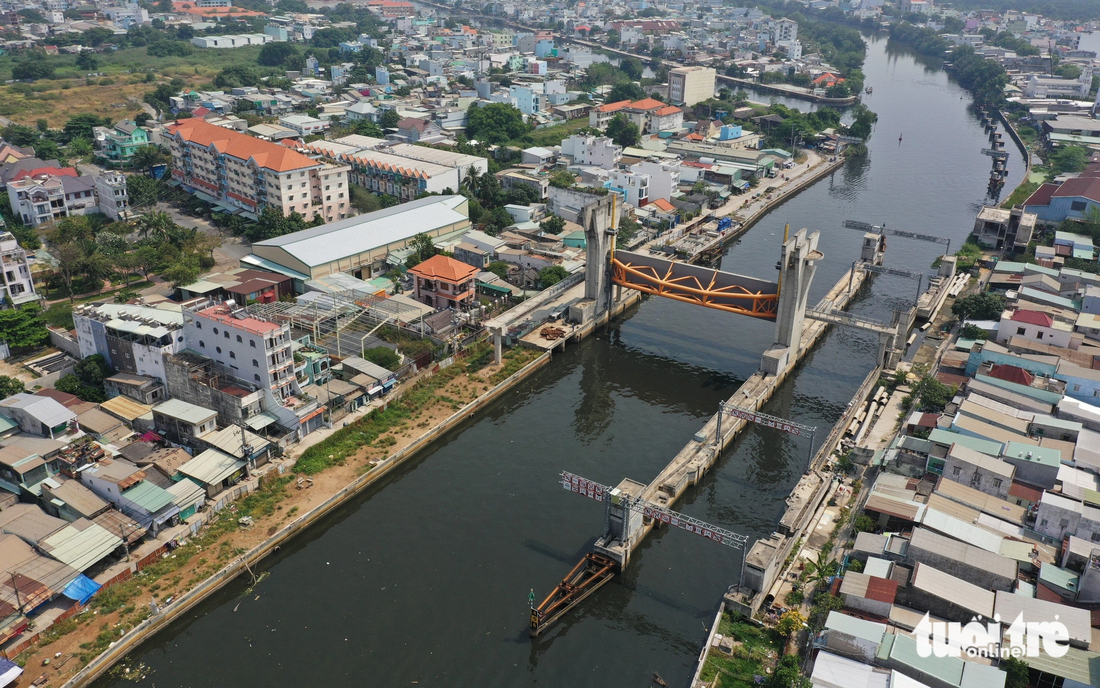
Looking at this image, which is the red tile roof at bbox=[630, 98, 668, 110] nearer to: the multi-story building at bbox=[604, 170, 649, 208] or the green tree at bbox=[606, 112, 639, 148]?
the green tree at bbox=[606, 112, 639, 148]

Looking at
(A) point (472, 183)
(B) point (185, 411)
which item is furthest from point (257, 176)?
(B) point (185, 411)

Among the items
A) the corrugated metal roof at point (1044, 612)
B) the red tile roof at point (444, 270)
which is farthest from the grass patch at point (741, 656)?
the red tile roof at point (444, 270)

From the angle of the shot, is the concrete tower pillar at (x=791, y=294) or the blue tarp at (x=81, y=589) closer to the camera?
the blue tarp at (x=81, y=589)

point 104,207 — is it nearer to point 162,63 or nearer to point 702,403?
point 702,403

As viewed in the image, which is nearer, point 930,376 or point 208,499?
point 208,499

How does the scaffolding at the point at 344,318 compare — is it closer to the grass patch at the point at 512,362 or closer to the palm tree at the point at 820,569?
the grass patch at the point at 512,362

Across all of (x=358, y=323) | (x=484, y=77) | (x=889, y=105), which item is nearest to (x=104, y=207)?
(x=358, y=323)

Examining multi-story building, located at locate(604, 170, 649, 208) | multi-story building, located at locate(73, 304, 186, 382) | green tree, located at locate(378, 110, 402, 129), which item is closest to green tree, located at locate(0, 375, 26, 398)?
multi-story building, located at locate(73, 304, 186, 382)
